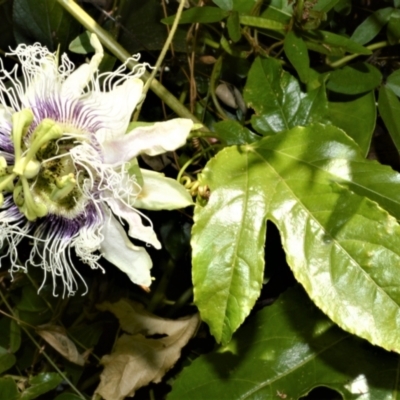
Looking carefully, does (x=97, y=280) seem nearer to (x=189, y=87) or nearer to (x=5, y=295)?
(x=5, y=295)

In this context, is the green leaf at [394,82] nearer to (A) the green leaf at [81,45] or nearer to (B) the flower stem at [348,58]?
(B) the flower stem at [348,58]

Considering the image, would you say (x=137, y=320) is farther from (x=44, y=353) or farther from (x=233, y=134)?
(x=233, y=134)

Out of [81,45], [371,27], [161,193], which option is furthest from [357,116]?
[81,45]

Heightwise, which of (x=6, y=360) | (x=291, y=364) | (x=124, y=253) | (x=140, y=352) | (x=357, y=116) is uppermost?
(x=357, y=116)

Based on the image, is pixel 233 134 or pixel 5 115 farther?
pixel 233 134

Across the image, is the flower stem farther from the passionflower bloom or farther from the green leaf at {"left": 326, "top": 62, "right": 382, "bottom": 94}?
the passionflower bloom

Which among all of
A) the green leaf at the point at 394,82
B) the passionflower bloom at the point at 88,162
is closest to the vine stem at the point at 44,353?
the passionflower bloom at the point at 88,162

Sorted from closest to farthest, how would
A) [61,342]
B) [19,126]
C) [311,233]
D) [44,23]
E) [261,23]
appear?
[19,126]
[311,233]
[261,23]
[44,23]
[61,342]
